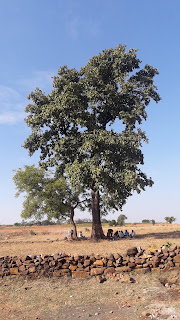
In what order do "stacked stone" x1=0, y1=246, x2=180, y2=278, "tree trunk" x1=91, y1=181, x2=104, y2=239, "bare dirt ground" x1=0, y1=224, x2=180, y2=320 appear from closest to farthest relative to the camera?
"bare dirt ground" x1=0, y1=224, x2=180, y2=320, "stacked stone" x1=0, y1=246, x2=180, y2=278, "tree trunk" x1=91, y1=181, x2=104, y2=239

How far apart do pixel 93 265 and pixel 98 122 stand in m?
17.6

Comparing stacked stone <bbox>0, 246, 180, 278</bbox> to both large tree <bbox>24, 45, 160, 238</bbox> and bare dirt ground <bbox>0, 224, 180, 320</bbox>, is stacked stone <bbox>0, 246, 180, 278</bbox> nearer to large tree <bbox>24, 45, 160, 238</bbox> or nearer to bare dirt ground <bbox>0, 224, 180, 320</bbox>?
bare dirt ground <bbox>0, 224, 180, 320</bbox>

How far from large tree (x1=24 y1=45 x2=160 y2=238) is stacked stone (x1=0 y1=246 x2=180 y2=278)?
30.3 feet

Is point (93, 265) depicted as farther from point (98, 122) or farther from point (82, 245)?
point (98, 122)

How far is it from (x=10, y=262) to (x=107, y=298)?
680 cm

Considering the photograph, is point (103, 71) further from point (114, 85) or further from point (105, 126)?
point (105, 126)

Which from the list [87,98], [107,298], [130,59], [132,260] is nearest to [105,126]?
[87,98]

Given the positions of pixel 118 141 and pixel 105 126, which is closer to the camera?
pixel 118 141

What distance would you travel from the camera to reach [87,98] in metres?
26.7

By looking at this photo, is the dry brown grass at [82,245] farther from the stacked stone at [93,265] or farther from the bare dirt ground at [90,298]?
the bare dirt ground at [90,298]

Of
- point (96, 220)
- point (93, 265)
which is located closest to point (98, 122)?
point (96, 220)

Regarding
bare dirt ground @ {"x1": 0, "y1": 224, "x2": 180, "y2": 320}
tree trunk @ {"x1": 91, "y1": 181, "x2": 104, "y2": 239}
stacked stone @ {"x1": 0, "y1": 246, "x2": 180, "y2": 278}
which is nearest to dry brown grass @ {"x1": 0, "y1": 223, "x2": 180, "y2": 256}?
tree trunk @ {"x1": 91, "y1": 181, "x2": 104, "y2": 239}

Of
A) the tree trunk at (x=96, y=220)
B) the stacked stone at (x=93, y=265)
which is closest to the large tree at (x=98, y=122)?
the tree trunk at (x=96, y=220)

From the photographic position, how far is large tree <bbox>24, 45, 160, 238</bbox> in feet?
80.0
